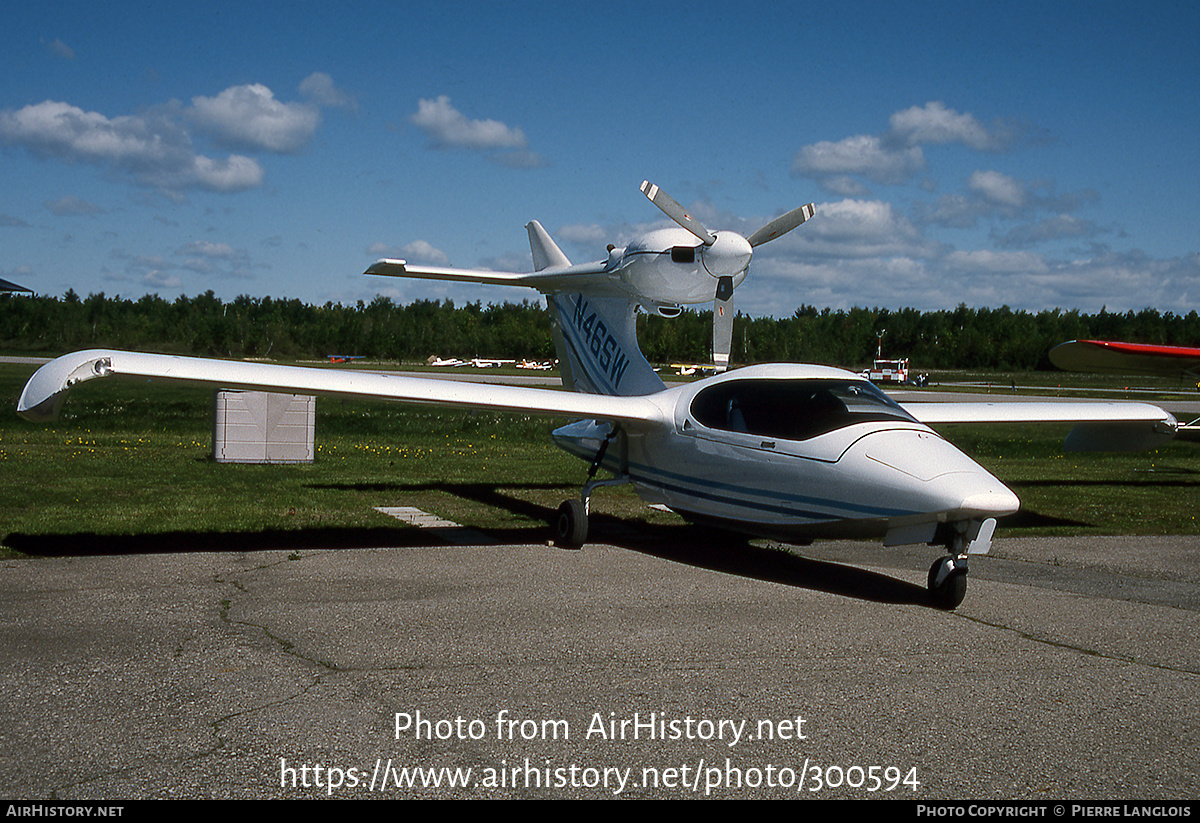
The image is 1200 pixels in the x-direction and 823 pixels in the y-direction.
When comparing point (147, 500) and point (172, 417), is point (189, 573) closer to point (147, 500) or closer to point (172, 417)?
point (147, 500)

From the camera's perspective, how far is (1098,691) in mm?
5309

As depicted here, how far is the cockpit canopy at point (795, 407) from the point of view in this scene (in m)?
8.40

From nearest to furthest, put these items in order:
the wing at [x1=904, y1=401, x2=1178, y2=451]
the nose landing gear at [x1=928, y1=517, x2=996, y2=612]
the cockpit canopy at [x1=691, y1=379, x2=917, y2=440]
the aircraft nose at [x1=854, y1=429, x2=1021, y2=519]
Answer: the aircraft nose at [x1=854, y1=429, x2=1021, y2=519] → the nose landing gear at [x1=928, y1=517, x2=996, y2=612] → the cockpit canopy at [x1=691, y1=379, x2=917, y2=440] → the wing at [x1=904, y1=401, x2=1178, y2=451]

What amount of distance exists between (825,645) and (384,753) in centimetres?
323

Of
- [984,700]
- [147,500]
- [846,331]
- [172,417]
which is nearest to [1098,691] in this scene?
[984,700]

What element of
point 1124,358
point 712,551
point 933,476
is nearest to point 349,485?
point 712,551

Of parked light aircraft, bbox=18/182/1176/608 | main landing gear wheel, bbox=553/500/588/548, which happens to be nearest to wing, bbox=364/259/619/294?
parked light aircraft, bbox=18/182/1176/608

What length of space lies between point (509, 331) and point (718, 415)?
363 feet

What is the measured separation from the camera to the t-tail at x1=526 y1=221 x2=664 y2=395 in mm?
12180

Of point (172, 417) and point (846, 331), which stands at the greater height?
point (846, 331)

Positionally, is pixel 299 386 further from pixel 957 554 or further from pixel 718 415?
pixel 957 554

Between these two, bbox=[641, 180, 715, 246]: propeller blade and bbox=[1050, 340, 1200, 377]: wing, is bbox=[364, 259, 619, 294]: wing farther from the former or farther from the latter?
bbox=[1050, 340, 1200, 377]: wing

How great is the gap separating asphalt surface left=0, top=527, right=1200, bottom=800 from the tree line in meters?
68.1

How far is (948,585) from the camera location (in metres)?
7.46
